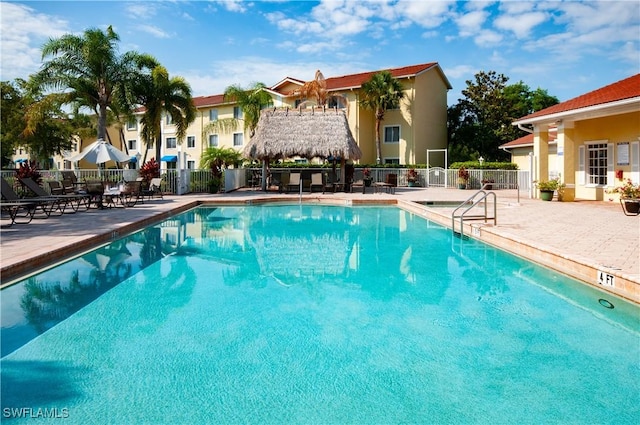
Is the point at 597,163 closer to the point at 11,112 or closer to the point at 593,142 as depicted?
the point at 593,142

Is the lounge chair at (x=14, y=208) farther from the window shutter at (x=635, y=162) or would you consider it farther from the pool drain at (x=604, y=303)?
the window shutter at (x=635, y=162)

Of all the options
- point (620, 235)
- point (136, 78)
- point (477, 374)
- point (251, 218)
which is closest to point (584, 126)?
point (620, 235)

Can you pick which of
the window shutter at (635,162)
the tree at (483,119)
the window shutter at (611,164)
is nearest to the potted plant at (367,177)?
the tree at (483,119)

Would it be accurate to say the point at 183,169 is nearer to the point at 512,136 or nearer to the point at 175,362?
the point at 175,362

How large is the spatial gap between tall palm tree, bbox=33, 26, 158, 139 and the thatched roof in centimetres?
714

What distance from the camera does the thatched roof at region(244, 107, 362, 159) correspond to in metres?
22.8

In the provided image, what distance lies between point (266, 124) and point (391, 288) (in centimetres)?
1852

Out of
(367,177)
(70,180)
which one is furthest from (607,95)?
(70,180)

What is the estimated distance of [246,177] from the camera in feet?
91.5

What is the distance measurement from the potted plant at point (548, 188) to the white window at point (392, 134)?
1651 centimetres

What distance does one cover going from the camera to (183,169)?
2159 centimetres

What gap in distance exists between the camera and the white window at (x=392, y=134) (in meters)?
33.0

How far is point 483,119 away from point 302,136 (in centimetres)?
2012

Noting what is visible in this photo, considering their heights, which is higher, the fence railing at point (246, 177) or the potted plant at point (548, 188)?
the fence railing at point (246, 177)
